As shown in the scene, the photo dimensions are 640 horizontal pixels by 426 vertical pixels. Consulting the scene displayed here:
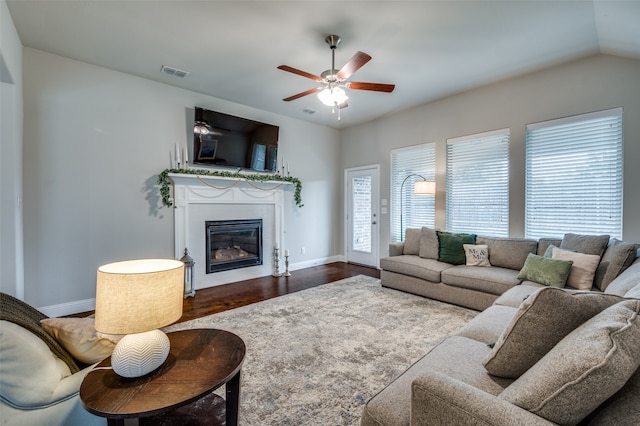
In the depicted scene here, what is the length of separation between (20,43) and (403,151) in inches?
209

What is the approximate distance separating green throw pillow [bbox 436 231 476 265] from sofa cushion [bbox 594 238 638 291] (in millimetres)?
1348

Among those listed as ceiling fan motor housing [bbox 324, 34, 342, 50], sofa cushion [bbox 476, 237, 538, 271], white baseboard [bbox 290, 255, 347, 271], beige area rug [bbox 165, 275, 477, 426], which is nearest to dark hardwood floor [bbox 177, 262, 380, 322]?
white baseboard [bbox 290, 255, 347, 271]

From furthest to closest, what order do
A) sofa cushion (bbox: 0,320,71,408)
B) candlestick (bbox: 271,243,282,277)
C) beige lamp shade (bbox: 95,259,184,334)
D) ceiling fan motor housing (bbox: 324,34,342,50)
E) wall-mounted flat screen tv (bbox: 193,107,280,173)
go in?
candlestick (bbox: 271,243,282,277)
wall-mounted flat screen tv (bbox: 193,107,280,173)
ceiling fan motor housing (bbox: 324,34,342,50)
beige lamp shade (bbox: 95,259,184,334)
sofa cushion (bbox: 0,320,71,408)

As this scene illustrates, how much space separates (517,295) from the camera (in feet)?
8.45

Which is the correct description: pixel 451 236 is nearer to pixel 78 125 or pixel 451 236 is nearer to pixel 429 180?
pixel 429 180

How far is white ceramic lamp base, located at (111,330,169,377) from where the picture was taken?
1.13 m

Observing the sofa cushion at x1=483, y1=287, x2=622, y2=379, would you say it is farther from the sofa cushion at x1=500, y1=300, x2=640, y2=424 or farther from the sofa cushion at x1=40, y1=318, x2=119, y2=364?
the sofa cushion at x1=40, y1=318, x2=119, y2=364

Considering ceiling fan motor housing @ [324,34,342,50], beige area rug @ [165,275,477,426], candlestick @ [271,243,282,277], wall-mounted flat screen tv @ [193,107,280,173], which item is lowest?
beige area rug @ [165,275,477,426]

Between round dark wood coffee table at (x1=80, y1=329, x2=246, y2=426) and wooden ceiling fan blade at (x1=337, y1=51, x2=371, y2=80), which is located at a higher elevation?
wooden ceiling fan blade at (x1=337, y1=51, x2=371, y2=80)

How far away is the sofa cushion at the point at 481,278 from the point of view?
10.3 ft

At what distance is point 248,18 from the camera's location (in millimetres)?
2592

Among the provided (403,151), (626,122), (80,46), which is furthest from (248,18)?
(626,122)

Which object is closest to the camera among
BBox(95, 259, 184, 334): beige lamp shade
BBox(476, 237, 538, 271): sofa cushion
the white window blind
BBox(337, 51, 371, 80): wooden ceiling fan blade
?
BBox(95, 259, 184, 334): beige lamp shade

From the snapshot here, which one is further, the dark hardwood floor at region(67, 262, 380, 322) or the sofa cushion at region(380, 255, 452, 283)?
the sofa cushion at region(380, 255, 452, 283)
